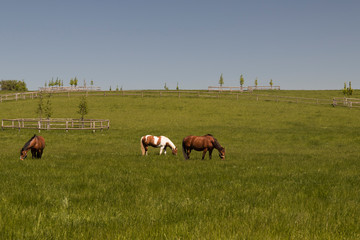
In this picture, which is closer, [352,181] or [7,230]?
[7,230]

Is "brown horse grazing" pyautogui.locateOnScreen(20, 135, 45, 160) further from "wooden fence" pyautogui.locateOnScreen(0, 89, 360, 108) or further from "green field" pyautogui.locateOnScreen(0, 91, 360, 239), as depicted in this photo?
"wooden fence" pyautogui.locateOnScreen(0, 89, 360, 108)

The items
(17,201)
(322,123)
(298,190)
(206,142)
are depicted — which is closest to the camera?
(17,201)

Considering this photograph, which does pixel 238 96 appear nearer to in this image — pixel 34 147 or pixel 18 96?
pixel 18 96

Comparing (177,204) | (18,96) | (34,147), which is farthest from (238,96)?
(177,204)

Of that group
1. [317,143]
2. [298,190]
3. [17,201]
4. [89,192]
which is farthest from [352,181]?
[317,143]

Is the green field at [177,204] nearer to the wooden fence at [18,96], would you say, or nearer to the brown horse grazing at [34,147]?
the brown horse grazing at [34,147]

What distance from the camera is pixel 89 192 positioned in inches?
276

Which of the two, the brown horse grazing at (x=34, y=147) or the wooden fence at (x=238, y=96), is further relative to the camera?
the wooden fence at (x=238, y=96)

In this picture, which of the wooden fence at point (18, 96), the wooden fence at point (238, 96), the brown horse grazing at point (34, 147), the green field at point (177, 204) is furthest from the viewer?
the wooden fence at point (18, 96)

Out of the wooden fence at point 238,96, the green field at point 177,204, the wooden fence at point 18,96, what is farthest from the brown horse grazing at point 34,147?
the wooden fence at point 18,96

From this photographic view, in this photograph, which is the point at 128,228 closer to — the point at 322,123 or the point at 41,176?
the point at 41,176

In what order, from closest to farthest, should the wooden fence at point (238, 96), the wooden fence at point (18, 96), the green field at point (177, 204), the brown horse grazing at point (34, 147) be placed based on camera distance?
the green field at point (177, 204) → the brown horse grazing at point (34, 147) → the wooden fence at point (238, 96) → the wooden fence at point (18, 96)

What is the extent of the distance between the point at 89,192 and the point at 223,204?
9.40 ft

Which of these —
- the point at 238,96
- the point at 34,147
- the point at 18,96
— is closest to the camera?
the point at 34,147
